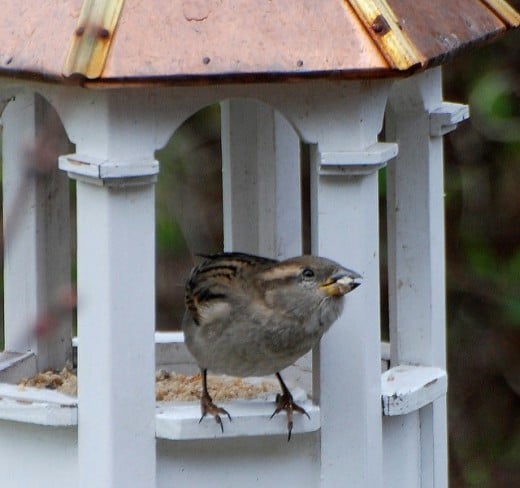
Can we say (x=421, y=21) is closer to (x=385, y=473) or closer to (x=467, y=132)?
(x=385, y=473)

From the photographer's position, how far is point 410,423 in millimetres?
4090

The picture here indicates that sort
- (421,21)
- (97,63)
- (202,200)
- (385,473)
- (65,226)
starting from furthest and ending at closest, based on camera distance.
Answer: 1. (202,200)
2. (65,226)
3. (385,473)
4. (421,21)
5. (97,63)

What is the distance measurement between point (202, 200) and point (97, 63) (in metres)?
2.72

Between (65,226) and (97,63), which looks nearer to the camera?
(97,63)

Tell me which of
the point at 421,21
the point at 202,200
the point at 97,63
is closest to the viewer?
the point at 97,63

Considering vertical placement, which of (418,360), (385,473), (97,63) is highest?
(97,63)

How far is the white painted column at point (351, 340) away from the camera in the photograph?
3.70m

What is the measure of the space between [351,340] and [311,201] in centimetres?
33

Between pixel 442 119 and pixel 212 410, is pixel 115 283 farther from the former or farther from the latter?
pixel 442 119

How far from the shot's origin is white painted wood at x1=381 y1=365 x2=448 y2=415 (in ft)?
12.9

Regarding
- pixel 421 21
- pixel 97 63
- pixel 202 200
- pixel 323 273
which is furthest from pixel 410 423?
pixel 202 200

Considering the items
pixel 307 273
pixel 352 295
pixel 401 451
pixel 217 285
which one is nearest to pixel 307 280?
pixel 307 273

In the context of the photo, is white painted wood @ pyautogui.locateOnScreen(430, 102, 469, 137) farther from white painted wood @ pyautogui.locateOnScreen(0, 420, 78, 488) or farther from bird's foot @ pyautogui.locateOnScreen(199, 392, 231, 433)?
white painted wood @ pyautogui.locateOnScreen(0, 420, 78, 488)

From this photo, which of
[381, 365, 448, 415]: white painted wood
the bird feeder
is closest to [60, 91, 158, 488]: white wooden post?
the bird feeder
